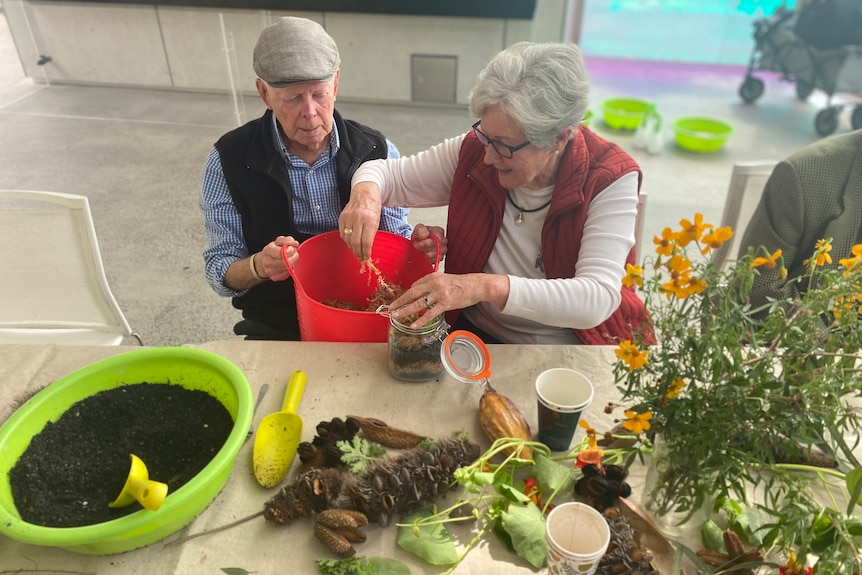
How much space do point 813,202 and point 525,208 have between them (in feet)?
2.75

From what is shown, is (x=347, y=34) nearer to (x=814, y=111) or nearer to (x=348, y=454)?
(x=814, y=111)

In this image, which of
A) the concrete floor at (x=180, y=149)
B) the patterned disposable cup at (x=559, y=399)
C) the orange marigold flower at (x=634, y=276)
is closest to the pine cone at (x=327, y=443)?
the patterned disposable cup at (x=559, y=399)

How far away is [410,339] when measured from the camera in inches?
46.2

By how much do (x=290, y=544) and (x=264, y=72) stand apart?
1107 mm

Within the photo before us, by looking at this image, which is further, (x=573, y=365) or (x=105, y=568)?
(x=573, y=365)

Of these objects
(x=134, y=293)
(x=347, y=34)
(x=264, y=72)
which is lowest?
(x=134, y=293)

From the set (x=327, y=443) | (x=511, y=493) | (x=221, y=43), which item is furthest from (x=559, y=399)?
(x=221, y=43)

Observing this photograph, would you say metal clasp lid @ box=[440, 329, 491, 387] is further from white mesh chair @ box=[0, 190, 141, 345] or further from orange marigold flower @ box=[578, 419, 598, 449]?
white mesh chair @ box=[0, 190, 141, 345]

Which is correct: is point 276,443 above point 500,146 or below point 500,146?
below

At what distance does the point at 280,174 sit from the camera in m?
1.59

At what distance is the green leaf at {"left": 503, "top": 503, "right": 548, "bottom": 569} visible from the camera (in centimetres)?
89

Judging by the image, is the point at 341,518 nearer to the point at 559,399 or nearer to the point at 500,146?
the point at 559,399

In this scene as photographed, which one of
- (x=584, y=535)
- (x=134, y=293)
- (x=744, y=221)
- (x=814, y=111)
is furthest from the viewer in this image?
(x=814, y=111)

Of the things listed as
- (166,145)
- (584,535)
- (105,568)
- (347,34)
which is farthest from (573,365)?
(347,34)
